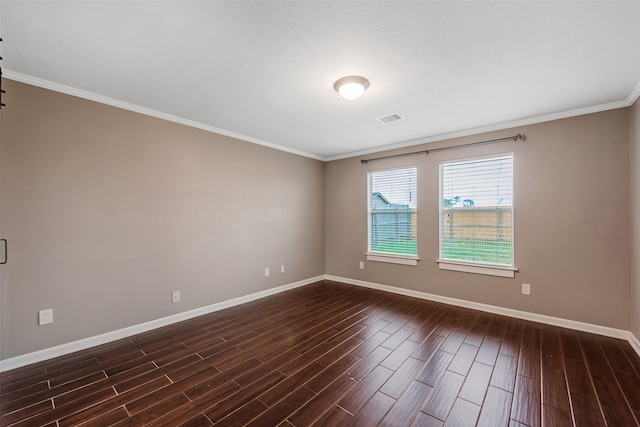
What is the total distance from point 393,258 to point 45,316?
172 inches

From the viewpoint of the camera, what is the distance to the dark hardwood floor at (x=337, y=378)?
5.72 ft

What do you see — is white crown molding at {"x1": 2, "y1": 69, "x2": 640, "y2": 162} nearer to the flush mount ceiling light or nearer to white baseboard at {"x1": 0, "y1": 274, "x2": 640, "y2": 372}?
the flush mount ceiling light

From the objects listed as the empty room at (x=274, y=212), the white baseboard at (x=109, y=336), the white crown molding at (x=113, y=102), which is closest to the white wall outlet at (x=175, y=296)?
the empty room at (x=274, y=212)

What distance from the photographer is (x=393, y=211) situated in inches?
184

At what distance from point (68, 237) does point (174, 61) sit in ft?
6.48

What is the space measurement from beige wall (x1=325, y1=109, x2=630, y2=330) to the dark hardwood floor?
395 millimetres

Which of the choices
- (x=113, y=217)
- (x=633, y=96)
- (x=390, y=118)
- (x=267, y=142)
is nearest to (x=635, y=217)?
(x=633, y=96)

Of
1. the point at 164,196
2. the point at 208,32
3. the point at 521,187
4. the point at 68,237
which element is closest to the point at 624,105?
the point at 521,187

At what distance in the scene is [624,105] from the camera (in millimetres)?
2836

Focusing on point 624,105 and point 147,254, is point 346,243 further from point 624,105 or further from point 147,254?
point 624,105

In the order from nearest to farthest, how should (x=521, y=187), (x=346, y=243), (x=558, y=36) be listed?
(x=558, y=36) < (x=521, y=187) < (x=346, y=243)

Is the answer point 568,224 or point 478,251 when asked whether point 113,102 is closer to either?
point 478,251

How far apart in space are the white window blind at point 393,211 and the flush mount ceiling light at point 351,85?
2356mm

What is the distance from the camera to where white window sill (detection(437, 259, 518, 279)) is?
3.48 m
